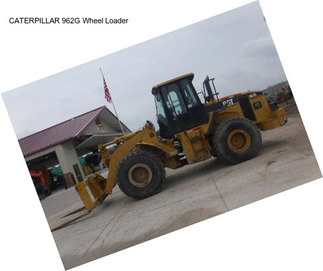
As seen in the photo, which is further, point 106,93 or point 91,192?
point 91,192

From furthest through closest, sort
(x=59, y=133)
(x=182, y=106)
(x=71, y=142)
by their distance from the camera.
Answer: (x=71, y=142) < (x=59, y=133) < (x=182, y=106)

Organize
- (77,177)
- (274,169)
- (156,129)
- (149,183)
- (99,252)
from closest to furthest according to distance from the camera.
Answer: (99,252) → (274,169) → (149,183) → (156,129) → (77,177)

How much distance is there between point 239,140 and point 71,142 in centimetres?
352

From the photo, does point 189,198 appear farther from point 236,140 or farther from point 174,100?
point 174,100

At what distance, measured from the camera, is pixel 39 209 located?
12.9 feet

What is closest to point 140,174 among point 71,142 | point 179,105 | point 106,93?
point 179,105

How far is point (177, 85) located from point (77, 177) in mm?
2527

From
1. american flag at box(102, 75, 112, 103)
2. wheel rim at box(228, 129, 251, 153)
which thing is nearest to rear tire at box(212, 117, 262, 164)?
wheel rim at box(228, 129, 251, 153)

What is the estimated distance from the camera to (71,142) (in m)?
6.45

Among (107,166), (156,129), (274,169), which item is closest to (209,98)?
(156,129)

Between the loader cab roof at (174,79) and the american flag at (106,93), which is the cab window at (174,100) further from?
the american flag at (106,93)

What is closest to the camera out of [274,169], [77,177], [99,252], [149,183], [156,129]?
[99,252]

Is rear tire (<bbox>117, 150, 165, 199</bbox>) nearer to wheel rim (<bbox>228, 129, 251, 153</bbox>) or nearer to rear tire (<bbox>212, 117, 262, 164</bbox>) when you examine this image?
rear tire (<bbox>212, 117, 262, 164</bbox>)

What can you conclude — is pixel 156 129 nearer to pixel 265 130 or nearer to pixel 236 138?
pixel 236 138
